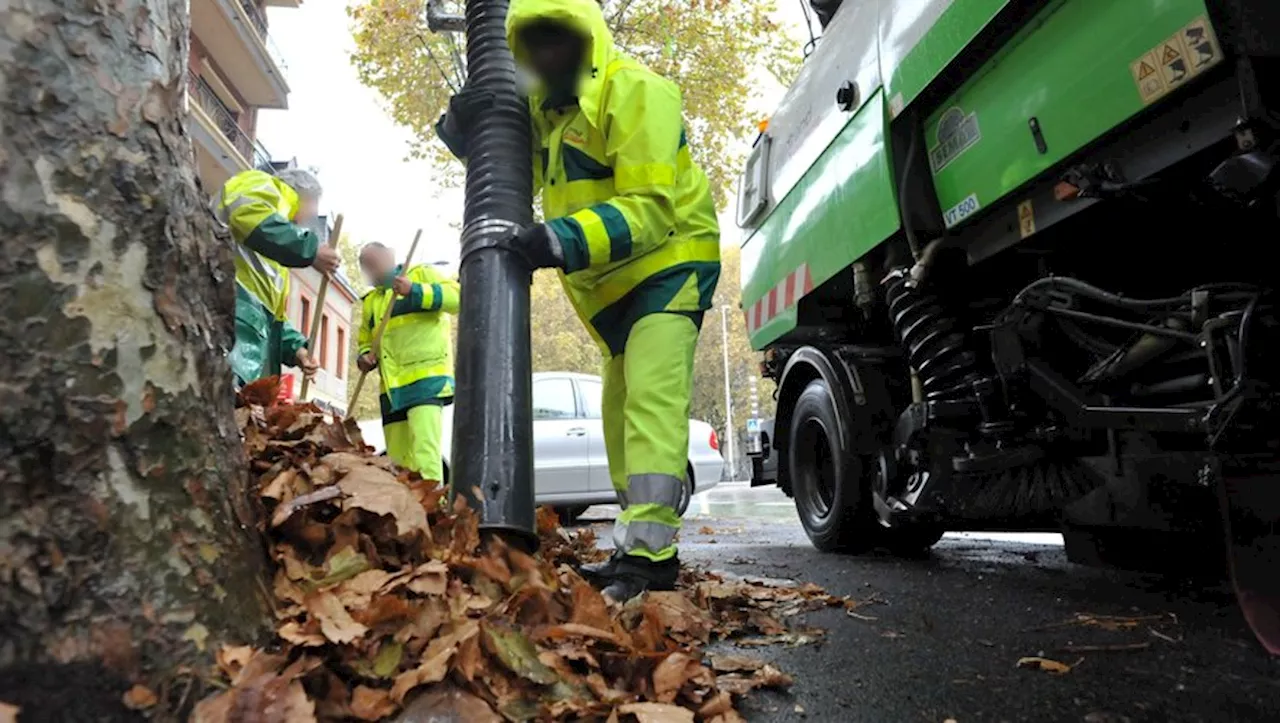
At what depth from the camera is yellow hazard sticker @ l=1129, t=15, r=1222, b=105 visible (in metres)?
1.60

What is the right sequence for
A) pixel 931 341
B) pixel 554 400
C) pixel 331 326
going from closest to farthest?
pixel 931 341 → pixel 554 400 → pixel 331 326

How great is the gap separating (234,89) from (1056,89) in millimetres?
23906

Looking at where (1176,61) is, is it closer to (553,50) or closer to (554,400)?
(553,50)

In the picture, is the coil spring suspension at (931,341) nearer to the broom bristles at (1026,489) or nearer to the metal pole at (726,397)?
the broom bristles at (1026,489)

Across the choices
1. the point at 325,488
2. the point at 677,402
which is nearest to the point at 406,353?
the point at 677,402

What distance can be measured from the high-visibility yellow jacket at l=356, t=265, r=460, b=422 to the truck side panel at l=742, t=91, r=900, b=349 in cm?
184

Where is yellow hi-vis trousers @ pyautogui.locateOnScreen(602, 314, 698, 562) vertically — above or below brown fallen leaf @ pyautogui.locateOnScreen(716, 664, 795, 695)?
above

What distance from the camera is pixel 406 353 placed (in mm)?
4973

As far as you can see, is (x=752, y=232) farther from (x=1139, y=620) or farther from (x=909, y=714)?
(x=909, y=714)

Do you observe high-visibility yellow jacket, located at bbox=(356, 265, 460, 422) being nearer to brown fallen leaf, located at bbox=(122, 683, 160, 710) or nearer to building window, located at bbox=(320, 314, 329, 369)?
brown fallen leaf, located at bbox=(122, 683, 160, 710)

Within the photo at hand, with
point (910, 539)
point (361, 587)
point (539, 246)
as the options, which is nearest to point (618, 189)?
point (539, 246)

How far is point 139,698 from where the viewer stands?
1244 millimetres

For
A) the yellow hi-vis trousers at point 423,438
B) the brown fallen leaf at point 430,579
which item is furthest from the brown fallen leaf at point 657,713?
the yellow hi-vis trousers at point 423,438

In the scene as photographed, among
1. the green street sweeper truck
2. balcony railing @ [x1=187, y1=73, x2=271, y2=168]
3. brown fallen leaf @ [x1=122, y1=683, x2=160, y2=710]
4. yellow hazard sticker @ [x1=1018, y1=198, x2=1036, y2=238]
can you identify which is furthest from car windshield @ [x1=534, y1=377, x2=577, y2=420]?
balcony railing @ [x1=187, y1=73, x2=271, y2=168]
